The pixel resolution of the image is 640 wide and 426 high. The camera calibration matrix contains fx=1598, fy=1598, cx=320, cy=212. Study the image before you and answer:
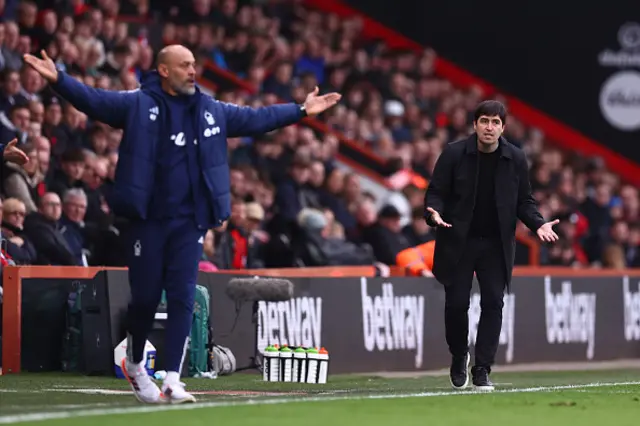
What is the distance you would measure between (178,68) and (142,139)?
1.69 ft

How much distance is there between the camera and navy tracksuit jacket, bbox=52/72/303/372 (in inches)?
392

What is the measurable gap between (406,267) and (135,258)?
26.2 feet

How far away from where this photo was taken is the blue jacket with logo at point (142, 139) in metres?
9.88

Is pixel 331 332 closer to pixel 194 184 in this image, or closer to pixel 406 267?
pixel 406 267

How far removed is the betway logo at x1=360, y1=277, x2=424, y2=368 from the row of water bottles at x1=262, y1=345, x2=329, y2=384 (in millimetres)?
3056

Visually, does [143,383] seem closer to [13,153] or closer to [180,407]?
[180,407]

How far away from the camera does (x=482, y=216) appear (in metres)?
11.9

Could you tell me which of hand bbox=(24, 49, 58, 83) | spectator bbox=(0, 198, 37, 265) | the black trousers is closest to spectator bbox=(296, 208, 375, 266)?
spectator bbox=(0, 198, 37, 265)

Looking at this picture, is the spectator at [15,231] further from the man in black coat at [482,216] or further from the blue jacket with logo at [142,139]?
the blue jacket with logo at [142,139]

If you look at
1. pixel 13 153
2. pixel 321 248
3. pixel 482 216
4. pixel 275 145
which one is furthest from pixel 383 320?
pixel 13 153

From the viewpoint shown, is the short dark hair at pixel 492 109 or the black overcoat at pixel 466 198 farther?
the black overcoat at pixel 466 198

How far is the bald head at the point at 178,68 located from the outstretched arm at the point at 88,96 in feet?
0.84

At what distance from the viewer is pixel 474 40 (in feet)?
101

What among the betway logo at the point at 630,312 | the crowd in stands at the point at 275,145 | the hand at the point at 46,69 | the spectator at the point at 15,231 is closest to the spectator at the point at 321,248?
the crowd in stands at the point at 275,145
